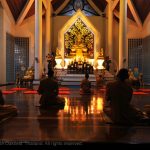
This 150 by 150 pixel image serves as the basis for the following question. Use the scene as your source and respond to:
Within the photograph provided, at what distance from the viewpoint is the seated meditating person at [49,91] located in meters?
9.41

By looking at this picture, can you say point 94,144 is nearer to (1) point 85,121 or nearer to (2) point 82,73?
(1) point 85,121

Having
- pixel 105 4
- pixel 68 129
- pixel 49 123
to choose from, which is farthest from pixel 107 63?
pixel 68 129

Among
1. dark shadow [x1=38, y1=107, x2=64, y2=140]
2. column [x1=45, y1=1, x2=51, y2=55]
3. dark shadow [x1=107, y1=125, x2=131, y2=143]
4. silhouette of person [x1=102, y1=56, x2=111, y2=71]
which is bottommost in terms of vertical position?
dark shadow [x1=107, y1=125, x2=131, y2=143]

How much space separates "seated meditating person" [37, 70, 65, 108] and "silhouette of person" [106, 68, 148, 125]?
8.62 ft

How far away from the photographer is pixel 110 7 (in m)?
28.4

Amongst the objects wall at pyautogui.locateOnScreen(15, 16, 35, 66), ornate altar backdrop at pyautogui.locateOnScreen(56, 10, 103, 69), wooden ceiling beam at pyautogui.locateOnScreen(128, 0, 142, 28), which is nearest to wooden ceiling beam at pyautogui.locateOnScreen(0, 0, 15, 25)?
wall at pyautogui.locateOnScreen(15, 16, 35, 66)

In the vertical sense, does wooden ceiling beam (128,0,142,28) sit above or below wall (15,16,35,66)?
above

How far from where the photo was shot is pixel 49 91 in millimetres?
9547

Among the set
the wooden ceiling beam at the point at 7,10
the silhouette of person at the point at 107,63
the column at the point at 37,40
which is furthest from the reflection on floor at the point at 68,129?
the silhouette of person at the point at 107,63

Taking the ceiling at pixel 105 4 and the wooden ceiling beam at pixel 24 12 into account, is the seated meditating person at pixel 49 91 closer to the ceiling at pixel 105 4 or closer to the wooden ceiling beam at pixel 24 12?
the ceiling at pixel 105 4

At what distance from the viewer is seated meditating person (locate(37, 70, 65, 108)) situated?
941 centimetres

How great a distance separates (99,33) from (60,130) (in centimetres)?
2362

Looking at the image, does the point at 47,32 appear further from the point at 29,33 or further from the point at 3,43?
the point at 3,43

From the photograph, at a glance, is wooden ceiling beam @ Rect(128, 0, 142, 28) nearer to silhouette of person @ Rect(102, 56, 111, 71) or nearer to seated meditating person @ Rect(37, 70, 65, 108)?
silhouette of person @ Rect(102, 56, 111, 71)
